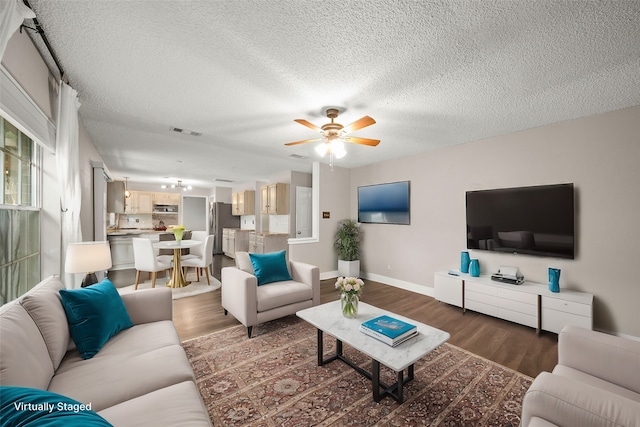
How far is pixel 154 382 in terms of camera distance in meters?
1.33

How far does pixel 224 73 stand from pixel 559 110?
343 cm

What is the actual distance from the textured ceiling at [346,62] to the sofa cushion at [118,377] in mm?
2029

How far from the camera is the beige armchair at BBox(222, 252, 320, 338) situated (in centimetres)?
273

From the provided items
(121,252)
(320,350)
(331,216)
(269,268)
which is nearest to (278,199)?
(331,216)

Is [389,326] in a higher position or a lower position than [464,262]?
lower

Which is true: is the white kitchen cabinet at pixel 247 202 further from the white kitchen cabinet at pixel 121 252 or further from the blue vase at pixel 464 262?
the blue vase at pixel 464 262

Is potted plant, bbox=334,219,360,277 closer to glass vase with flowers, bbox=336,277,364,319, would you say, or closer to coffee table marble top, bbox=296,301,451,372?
coffee table marble top, bbox=296,301,451,372

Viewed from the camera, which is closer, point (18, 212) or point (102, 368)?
point (102, 368)

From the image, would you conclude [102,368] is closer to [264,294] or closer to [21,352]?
[21,352]

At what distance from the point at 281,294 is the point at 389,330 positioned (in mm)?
1440

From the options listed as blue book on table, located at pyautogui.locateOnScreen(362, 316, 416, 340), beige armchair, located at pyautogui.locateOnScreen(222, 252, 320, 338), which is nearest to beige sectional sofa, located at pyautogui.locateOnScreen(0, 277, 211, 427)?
beige armchair, located at pyautogui.locateOnScreen(222, 252, 320, 338)

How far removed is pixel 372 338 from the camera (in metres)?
1.90

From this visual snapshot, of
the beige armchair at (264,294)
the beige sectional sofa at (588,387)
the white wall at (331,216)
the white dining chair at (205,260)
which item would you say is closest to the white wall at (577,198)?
the white wall at (331,216)

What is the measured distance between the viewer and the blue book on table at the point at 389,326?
6.07 feet
